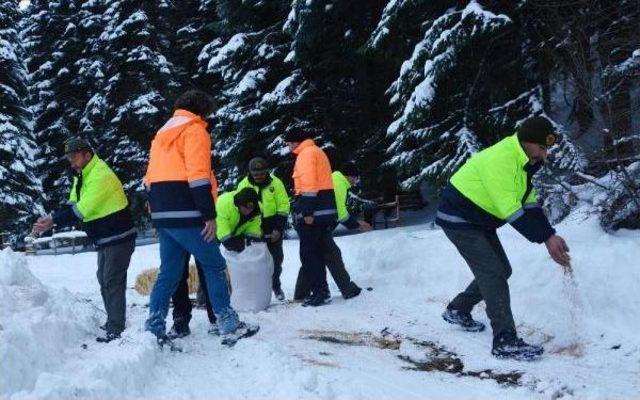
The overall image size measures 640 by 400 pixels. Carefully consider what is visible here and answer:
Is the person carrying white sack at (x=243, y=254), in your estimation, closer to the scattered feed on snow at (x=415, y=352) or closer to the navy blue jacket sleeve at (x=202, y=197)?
the scattered feed on snow at (x=415, y=352)

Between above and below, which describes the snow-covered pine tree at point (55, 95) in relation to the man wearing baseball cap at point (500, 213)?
above

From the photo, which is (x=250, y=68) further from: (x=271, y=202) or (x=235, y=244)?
(x=235, y=244)

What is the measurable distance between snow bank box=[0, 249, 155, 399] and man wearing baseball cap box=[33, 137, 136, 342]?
0.29 m

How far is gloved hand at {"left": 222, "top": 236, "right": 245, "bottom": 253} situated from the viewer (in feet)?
21.1

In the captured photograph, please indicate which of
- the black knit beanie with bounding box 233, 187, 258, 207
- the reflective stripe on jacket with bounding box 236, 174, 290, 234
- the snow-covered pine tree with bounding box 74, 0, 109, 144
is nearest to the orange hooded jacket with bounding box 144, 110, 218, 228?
the black knit beanie with bounding box 233, 187, 258, 207

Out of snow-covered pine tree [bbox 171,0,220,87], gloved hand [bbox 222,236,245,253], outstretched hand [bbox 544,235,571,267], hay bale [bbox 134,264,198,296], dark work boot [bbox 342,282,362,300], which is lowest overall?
hay bale [bbox 134,264,198,296]

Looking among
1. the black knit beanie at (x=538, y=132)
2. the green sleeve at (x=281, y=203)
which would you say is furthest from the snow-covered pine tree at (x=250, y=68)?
the black knit beanie at (x=538, y=132)

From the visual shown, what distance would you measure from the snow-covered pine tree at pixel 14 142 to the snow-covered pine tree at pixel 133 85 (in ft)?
9.71

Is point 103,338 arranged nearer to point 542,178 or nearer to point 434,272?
point 434,272

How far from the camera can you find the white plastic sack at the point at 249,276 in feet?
21.0

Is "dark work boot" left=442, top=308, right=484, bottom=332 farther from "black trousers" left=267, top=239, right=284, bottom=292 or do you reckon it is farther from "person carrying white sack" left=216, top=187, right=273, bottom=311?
"black trousers" left=267, top=239, right=284, bottom=292

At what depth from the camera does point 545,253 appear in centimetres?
592

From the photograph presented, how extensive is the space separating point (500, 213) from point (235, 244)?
300cm

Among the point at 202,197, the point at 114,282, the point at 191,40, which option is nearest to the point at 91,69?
the point at 191,40
